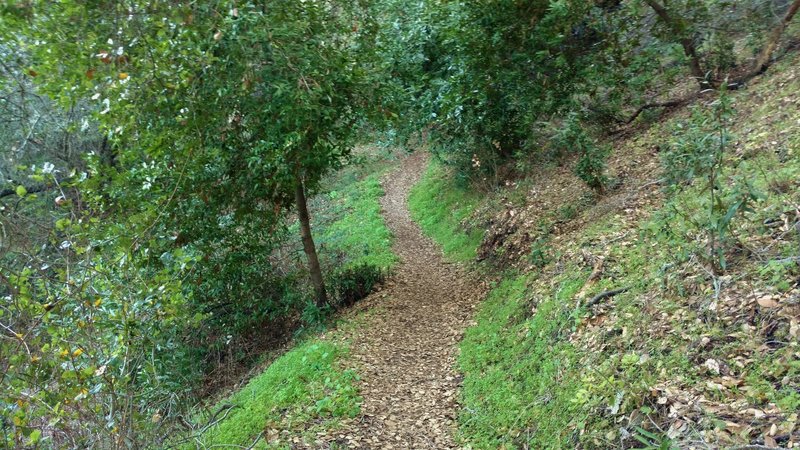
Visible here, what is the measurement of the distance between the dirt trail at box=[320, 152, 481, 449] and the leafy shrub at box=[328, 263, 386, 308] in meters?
0.33

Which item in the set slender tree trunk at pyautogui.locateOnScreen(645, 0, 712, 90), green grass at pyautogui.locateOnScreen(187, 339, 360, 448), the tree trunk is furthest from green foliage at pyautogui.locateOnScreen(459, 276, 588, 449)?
slender tree trunk at pyautogui.locateOnScreen(645, 0, 712, 90)

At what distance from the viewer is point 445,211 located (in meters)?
17.2

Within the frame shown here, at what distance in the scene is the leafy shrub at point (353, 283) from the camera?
459 inches

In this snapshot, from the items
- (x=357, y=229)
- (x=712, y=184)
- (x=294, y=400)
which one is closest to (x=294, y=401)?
(x=294, y=400)

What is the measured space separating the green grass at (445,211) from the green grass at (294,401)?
213 inches

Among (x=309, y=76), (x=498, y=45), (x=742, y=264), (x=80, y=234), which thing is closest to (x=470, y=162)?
(x=498, y=45)

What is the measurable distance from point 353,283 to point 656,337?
300 inches

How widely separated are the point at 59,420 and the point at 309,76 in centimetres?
570

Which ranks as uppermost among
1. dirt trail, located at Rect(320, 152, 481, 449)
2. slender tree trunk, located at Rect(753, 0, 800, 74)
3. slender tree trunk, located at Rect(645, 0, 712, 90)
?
slender tree trunk, located at Rect(645, 0, 712, 90)

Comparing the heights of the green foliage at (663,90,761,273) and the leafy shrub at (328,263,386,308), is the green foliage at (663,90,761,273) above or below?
above

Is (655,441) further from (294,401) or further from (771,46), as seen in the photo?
(771,46)

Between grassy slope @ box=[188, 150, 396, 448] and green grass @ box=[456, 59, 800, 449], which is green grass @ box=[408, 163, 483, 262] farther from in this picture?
green grass @ box=[456, 59, 800, 449]

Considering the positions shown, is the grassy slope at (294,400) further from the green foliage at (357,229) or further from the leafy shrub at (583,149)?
the leafy shrub at (583,149)

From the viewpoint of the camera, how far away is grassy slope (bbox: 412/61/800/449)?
13.0ft
